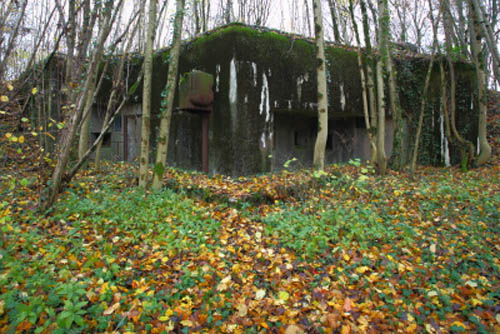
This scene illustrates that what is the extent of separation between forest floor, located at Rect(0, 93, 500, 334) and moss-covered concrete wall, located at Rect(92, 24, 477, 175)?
200 centimetres

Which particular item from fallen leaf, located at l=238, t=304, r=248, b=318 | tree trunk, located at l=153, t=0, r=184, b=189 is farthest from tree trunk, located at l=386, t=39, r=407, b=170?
fallen leaf, located at l=238, t=304, r=248, b=318

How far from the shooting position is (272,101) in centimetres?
777

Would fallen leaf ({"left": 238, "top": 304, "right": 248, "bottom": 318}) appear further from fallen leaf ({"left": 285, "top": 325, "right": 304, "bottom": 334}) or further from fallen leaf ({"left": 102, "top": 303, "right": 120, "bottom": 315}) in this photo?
fallen leaf ({"left": 102, "top": 303, "right": 120, "bottom": 315})

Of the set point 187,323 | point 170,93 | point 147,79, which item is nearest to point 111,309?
point 187,323

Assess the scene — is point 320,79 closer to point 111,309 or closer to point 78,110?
point 78,110

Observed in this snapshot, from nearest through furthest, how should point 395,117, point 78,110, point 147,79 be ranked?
point 78,110
point 147,79
point 395,117

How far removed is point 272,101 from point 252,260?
16.0 ft

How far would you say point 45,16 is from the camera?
5934 millimetres

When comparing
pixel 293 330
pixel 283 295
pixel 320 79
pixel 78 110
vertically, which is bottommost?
pixel 293 330

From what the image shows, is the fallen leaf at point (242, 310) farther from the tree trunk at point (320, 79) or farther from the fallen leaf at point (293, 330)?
the tree trunk at point (320, 79)

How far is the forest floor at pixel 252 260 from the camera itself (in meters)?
2.69

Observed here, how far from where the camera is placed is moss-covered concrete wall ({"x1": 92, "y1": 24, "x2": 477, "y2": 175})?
7461 millimetres

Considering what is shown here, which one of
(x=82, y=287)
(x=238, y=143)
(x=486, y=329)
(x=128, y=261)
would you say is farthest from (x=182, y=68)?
(x=486, y=329)

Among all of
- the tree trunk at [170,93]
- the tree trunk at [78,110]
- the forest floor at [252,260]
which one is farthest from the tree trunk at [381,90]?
the tree trunk at [78,110]
